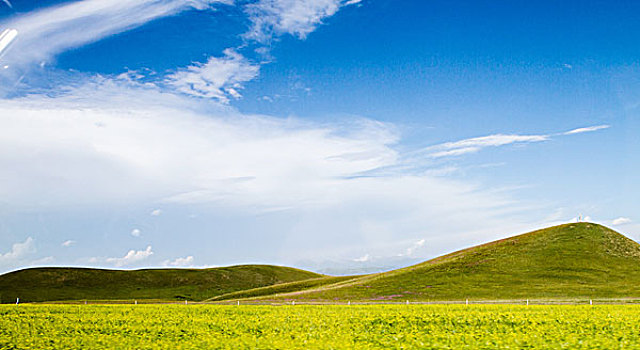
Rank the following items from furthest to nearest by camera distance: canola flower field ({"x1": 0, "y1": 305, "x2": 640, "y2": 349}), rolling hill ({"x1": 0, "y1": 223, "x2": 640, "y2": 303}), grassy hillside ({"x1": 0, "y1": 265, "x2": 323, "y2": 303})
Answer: grassy hillside ({"x1": 0, "y1": 265, "x2": 323, "y2": 303}), rolling hill ({"x1": 0, "y1": 223, "x2": 640, "y2": 303}), canola flower field ({"x1": 0, "y1": 305, "x2": 640, "y2": 349})

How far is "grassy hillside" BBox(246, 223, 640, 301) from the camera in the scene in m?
84.9

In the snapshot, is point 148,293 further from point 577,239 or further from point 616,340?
point 616,340

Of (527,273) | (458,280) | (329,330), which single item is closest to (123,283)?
(458,280)

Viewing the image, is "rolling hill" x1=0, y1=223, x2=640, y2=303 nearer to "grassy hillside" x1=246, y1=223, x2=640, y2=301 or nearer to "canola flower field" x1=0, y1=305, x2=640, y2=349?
"grassy hillside" x1=246, y1=223, x2=640, y2=301

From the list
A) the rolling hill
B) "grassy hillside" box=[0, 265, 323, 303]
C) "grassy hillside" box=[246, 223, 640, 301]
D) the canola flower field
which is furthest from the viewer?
"grassy hillside" box=[0, 265, 323, 303]

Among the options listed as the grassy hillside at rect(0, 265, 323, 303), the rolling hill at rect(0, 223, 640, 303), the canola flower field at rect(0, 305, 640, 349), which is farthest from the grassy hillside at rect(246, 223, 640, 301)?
the grassy hillside at rect(0, 265, 323, 303)

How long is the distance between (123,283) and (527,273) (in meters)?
115

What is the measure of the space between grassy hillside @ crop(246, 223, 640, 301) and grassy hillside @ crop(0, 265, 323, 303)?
56076 mm

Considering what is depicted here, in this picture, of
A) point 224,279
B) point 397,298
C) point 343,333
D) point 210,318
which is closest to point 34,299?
point 224,279

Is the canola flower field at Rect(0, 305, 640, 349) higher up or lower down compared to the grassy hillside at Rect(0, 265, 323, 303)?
lower down

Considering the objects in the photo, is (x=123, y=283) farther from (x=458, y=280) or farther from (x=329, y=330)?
(x=329, y=330)

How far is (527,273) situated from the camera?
9806 centimetres

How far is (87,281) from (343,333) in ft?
450

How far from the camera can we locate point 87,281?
15288 cm
